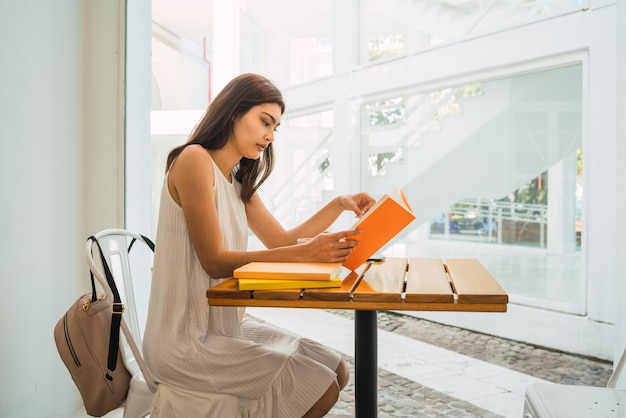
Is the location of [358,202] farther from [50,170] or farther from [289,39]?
[289,39]

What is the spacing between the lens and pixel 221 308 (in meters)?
1.60

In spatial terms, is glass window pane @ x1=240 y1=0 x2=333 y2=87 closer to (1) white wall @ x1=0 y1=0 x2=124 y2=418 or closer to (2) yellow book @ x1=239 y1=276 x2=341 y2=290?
(1) white wall @ x1=0 y1=0 x2=124 y2=418

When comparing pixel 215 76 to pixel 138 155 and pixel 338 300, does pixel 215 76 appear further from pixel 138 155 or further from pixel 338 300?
pixel 338 300

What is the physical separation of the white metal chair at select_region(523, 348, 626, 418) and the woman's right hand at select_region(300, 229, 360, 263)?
0.58 metres

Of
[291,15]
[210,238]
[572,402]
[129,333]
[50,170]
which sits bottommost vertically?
[572,402]

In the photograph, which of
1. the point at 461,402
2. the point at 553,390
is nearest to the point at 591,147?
the point at 461,402

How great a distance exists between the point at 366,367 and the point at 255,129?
746 mm

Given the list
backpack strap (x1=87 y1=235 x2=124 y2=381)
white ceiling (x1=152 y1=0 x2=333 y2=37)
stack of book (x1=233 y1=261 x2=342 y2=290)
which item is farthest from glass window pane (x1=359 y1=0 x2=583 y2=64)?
backpack strap (x1=87 y1=235 x2=124 y2=381)

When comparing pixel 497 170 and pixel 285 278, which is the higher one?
pixel 497 170

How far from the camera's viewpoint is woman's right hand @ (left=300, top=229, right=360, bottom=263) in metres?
1.43

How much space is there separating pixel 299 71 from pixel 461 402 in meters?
2.40

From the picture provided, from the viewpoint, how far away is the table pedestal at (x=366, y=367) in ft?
5.05

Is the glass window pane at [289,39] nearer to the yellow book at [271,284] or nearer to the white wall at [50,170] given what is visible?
the white wall at [50,170]

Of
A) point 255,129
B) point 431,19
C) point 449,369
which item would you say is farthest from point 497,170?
point 255,129
